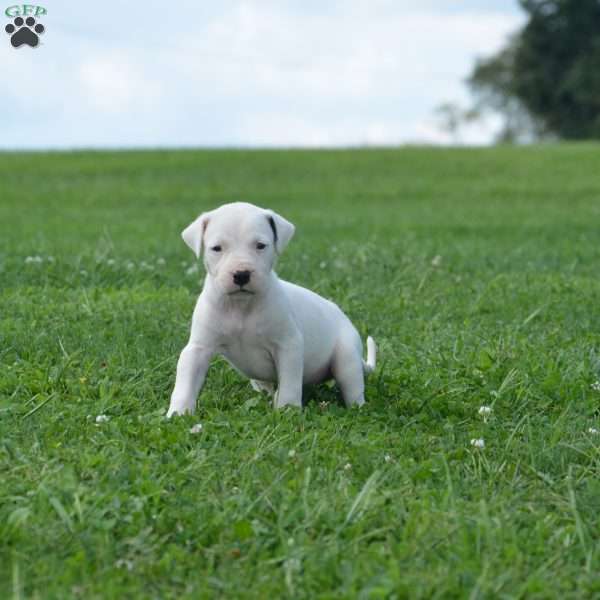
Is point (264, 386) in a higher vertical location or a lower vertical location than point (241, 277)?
lower

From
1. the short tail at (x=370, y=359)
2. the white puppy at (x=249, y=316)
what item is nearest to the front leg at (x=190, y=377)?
the white puppy at (x=249, y=316)

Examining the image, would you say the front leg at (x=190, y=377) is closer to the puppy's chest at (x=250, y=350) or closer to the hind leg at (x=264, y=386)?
the puppy's chest at (x=250, y=350)

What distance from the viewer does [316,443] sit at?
15.2 ft

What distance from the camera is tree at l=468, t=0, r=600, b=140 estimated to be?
54.6m

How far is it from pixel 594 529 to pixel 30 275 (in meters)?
5.95

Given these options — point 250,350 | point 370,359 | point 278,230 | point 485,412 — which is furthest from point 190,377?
point 485,412

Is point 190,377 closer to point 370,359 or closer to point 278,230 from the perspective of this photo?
point 278,230

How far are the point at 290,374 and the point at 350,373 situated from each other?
46cm

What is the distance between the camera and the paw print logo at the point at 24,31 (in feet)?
30.5

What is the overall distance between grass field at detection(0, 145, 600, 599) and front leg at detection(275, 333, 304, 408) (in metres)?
0.14

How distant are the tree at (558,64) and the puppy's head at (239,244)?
51.7m

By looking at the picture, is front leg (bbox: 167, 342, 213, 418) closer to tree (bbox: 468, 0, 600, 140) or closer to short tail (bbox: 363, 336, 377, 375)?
short tail (bbox: 363, 336, 377, 375)

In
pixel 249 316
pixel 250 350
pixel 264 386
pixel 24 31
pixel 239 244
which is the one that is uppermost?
pixel 24 31

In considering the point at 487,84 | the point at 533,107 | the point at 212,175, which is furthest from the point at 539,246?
the point at 487,84
